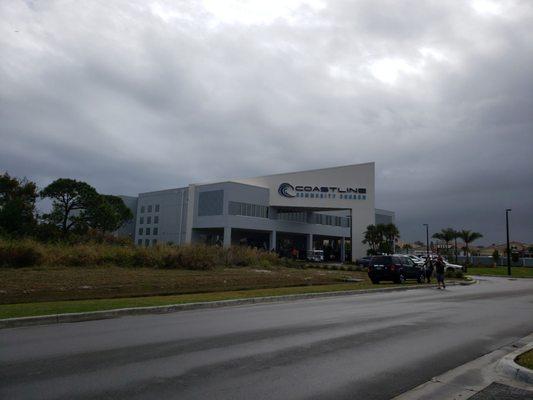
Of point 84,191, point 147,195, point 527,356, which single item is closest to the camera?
point 527,356

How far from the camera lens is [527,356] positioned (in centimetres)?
759

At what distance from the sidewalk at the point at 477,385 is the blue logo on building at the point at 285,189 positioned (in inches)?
2833

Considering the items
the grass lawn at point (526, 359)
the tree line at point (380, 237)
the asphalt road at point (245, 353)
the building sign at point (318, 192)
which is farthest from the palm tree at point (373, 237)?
the grass lawn at point (526, 359)

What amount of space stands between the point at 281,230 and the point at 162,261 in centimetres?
5054

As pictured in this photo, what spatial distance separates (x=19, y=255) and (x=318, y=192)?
5796 centimetres

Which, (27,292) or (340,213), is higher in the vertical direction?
(340,213)

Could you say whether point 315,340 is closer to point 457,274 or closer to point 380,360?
point 380,360

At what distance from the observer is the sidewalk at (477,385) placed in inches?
234

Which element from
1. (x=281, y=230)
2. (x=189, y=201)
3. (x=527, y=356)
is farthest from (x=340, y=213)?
(x=527, y=356)

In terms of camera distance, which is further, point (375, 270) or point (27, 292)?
point (375, 270)

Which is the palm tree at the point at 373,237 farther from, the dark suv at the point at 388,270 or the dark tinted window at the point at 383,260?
the dark tinted window at the point at 383,260

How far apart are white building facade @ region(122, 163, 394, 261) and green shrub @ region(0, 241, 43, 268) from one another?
4610cm

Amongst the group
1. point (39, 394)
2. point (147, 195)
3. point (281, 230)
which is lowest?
point (39, 394)

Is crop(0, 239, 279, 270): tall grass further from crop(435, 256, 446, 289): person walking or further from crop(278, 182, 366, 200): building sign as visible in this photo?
crop(278, 182, 366, 200): building sign
